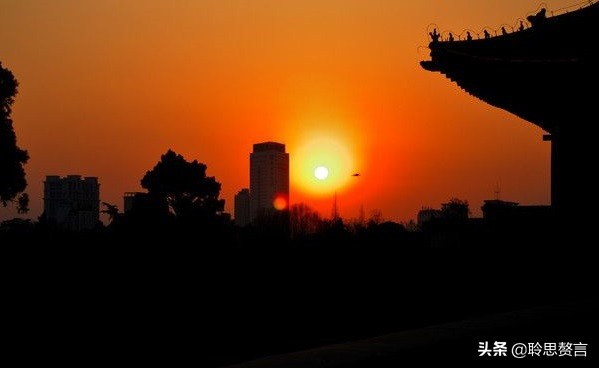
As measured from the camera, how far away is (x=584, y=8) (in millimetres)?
19875

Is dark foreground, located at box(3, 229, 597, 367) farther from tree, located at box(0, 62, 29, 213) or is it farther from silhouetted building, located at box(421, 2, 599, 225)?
tree, located at box(0, 62, 29, 213)

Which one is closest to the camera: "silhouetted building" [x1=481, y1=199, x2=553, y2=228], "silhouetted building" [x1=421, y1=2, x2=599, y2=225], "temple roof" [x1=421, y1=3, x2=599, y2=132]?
"temple roof" [x1=421, y1=3, x2=599, y2=132]

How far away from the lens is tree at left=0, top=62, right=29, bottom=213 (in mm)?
34344

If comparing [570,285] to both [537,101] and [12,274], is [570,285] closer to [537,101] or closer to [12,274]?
[537,101]

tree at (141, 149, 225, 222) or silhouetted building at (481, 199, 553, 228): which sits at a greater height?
tree at (141, 149, 225, 222)

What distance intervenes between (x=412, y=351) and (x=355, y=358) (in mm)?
978

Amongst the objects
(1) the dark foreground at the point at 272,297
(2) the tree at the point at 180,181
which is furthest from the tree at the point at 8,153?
(2) the tree at the point at 180,181

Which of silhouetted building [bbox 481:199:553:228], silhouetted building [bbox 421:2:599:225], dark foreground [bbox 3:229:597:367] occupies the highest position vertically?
silhouetted building [bbox 421:2:599:225]

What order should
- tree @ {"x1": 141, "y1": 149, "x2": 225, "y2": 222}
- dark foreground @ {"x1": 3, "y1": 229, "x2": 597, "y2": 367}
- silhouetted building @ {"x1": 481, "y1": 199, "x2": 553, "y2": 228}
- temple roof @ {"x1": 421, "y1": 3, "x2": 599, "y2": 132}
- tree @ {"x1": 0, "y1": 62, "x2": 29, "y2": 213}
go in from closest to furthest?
dark foreground @ {"x1": 3, "y1": 229, "x2": 597, "y2": 367}, temple roof @ {"x1": 421, "y1": 3, "x2": 599, "y2": 132}, silhouetted building @ {"x1": 481, "y1": 199, "x2": 553, "y2": 228}, tree @ {"x1": 0, "y1": 62, "x2": 29, "y2": 213}, tree @ {"x1": 141, "y1": 149, "x2": 225, "y2": 222}

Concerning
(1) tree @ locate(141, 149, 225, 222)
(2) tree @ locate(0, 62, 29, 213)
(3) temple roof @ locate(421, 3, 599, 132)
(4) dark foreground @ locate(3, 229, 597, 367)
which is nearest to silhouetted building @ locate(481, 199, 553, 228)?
(4) dark foreground @ locate(3, 229, 597, 367)

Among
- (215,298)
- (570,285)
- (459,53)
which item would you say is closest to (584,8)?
(459,53)

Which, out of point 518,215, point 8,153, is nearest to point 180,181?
point 8,153

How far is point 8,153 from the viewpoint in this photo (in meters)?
34.3

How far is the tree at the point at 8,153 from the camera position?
3434 cm
